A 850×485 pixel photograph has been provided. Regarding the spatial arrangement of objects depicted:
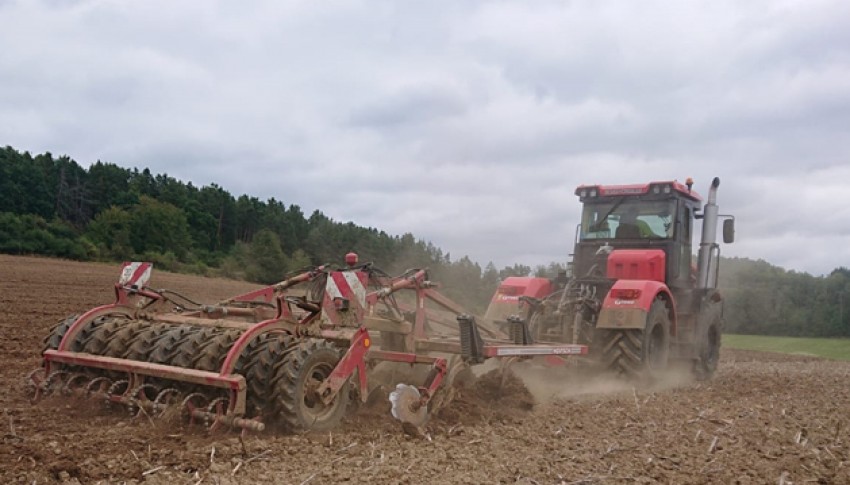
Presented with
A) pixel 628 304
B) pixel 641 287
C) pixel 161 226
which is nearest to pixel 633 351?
pixel 628 304

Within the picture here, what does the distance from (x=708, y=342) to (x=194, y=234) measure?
38.2 metres

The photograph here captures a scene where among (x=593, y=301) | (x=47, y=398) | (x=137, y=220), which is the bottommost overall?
(x=47, y=398)

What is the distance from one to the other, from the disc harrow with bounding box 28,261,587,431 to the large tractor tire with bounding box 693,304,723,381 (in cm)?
520

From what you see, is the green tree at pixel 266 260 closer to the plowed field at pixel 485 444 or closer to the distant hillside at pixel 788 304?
the plowed field at pixel 485 444

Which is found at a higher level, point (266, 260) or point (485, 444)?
point (266, 260)

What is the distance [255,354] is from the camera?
577 centimetres

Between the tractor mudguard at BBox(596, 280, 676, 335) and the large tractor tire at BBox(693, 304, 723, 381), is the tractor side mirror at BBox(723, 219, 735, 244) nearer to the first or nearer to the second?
the large tractor tire at BBox(693, 304, 723, 381)

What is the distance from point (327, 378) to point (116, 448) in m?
1.61

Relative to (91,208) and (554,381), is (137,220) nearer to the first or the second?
(91,208)

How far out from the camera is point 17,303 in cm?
1670

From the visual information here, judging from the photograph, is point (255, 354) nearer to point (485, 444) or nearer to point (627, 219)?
point (485, 444)

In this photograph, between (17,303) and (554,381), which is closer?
(554,381)

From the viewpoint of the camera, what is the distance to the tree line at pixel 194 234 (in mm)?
33562

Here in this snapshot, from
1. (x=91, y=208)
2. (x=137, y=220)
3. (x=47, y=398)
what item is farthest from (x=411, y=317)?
(x=91, y=208)
